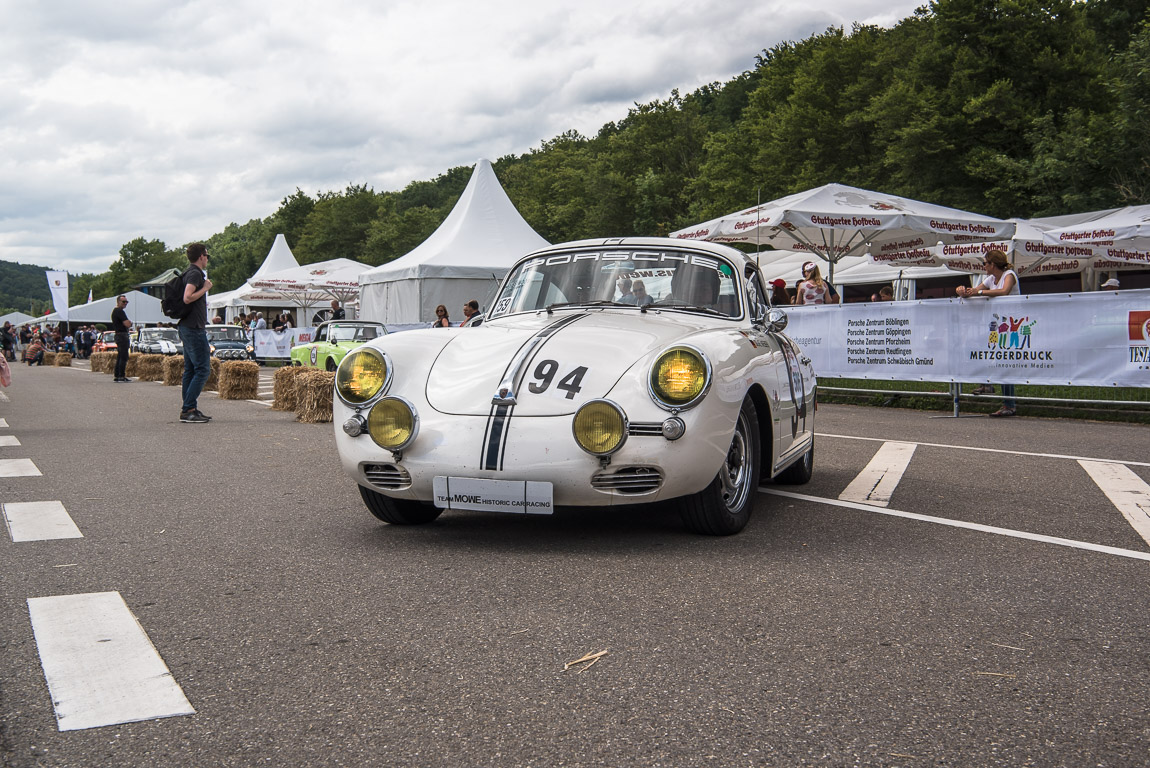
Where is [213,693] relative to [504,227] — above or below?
below

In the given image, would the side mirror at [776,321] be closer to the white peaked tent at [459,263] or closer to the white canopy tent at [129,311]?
the white peaked tent at [459,263]

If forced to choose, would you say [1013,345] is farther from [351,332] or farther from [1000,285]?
[351,332]

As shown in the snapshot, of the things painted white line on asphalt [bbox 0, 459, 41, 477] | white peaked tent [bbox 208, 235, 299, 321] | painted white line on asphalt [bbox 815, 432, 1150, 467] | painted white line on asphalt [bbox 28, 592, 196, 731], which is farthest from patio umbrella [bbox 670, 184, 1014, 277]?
white peaked tent [bbox 208, 235, 299, 321]

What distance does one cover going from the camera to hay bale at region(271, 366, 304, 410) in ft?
43.0

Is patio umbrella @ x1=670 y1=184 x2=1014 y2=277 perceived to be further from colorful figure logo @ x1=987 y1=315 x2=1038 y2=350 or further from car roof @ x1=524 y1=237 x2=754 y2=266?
car roof @ x1=524 y1=237 x2=754 y2=266

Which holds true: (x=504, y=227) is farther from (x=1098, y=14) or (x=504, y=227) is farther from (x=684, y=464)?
(x=1098, y=14)

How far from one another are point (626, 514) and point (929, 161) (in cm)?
3342

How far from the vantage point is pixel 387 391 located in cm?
457

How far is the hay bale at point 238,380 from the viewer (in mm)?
16000

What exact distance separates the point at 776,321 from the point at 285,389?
29.6 ft

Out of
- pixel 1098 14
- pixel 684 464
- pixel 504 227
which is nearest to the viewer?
pixel 684 464

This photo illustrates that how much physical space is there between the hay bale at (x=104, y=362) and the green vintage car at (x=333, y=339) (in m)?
8.70

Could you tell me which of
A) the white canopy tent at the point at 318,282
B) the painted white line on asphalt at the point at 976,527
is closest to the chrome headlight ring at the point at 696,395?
the painted white line on asphalt at the point at 976,527

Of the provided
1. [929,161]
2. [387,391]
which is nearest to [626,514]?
[387,391]
